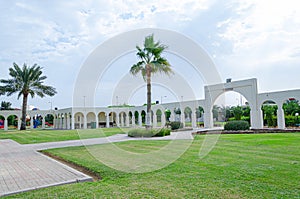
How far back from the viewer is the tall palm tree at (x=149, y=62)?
1830 centimetres

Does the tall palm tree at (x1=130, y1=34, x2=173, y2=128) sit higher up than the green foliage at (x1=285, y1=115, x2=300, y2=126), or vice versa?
the tall palm tree at (x1=130, y1=34, x2=173, y2=128)

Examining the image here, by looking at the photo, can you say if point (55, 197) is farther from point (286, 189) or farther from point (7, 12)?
point (7, 12)

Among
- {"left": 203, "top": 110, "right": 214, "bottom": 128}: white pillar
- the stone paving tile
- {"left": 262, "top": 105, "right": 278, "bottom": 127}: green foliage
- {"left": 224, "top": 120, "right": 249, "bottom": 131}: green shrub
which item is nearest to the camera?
the stone paving tile

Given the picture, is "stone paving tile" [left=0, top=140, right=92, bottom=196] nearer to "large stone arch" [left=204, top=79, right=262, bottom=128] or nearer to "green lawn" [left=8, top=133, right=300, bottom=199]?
"green lawn" [left=8, top=133, right=300, bottom=199]

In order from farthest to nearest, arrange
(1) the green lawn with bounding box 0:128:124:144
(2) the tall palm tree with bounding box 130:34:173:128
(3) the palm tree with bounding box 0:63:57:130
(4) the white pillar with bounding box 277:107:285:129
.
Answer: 1. (3) the palm tree with bounding box 0:63:57:130
2. (4) the white pillar with bounding box 277:107:285:129
3. (2) the tall palm tree with bounding box 130:34:173:128
4. (1) the green lawn with bounding box 0:128:124:144

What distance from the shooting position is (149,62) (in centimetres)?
1866

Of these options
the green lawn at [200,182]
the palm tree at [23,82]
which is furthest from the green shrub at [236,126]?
the palm tree at [23,82]

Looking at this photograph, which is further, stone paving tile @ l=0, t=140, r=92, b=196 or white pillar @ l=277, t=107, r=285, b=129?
white pillar @ l=277, t=107, r=285, b=129

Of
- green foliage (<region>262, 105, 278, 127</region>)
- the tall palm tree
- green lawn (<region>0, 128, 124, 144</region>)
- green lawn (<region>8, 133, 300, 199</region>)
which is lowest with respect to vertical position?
green lawn (<region>0, 128, 124, 144</region>)

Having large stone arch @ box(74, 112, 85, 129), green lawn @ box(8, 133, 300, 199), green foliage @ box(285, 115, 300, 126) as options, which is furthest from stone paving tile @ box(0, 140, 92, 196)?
large stone arch @ box(74, 112, 85, 129)

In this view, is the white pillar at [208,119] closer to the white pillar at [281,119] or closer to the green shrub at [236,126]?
the green shrub at [236,126]

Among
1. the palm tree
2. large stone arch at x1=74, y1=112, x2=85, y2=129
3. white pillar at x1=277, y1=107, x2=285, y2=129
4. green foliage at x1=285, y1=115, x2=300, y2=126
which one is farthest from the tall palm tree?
large stone arch at x1=74, y1=112, x2=85, y2=129

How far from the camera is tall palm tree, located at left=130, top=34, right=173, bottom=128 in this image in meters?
18.3

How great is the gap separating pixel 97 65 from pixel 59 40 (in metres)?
4.63
